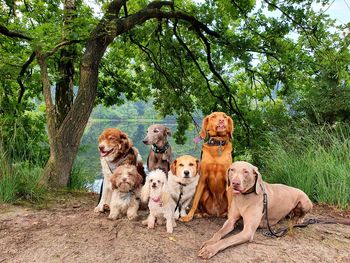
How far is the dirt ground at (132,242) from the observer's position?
387 centimetres

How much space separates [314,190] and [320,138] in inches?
70.5

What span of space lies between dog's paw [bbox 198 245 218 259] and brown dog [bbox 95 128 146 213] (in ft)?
5.37

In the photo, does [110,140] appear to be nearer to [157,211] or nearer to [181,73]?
[157,211]

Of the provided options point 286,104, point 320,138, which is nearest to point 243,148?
point 286,104

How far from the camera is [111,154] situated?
5.08m

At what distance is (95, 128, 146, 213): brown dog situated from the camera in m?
5.05

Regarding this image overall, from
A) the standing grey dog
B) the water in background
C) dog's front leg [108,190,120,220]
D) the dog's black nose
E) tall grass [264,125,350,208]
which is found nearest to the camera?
the dog's black nose

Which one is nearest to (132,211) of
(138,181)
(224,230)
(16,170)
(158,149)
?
(138,181)

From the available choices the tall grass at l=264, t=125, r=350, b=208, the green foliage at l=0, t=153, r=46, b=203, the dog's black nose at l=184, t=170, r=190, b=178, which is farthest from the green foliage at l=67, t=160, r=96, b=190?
the tall grass at l=264, t=125, r=350, b=208

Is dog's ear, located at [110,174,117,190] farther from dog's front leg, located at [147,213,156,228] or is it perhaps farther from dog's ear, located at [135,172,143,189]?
dog's front leg, located at [147,213,156,228]

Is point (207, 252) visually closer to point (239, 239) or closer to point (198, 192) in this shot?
point (239, 239)

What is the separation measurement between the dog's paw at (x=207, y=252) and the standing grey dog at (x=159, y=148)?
1.68 m

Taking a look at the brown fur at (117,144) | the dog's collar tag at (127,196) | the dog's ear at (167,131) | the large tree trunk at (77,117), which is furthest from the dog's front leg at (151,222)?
the large tree trunk at (77,117)

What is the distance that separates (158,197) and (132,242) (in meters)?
0.59
